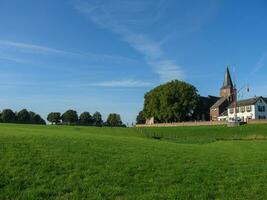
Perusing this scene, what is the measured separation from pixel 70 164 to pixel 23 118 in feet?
630

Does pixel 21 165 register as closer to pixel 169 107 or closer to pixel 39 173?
pixel 39 173

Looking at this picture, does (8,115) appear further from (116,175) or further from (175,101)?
(116,175)

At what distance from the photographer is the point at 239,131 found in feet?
261

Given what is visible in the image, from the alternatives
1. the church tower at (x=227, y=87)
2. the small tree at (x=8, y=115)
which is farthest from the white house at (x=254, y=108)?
the small tree at (x=8, y=115)

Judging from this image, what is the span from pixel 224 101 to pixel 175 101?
34.0m

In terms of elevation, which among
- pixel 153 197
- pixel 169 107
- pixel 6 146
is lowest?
pixel 153 197

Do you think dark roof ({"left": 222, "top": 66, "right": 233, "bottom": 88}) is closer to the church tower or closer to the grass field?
the church tower

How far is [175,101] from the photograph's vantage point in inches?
5320

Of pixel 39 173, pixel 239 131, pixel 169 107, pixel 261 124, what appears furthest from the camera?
pixel 169 107

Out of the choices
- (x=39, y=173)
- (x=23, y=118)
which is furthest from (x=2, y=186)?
(x=23, y=118)

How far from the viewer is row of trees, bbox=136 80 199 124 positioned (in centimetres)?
13375

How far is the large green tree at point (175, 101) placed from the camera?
439ft

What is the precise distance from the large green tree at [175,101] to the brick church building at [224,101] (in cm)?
2402

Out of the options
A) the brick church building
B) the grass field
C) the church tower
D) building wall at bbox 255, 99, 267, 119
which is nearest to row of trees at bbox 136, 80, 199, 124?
building wall at bbox 255, 99, 267, 119
